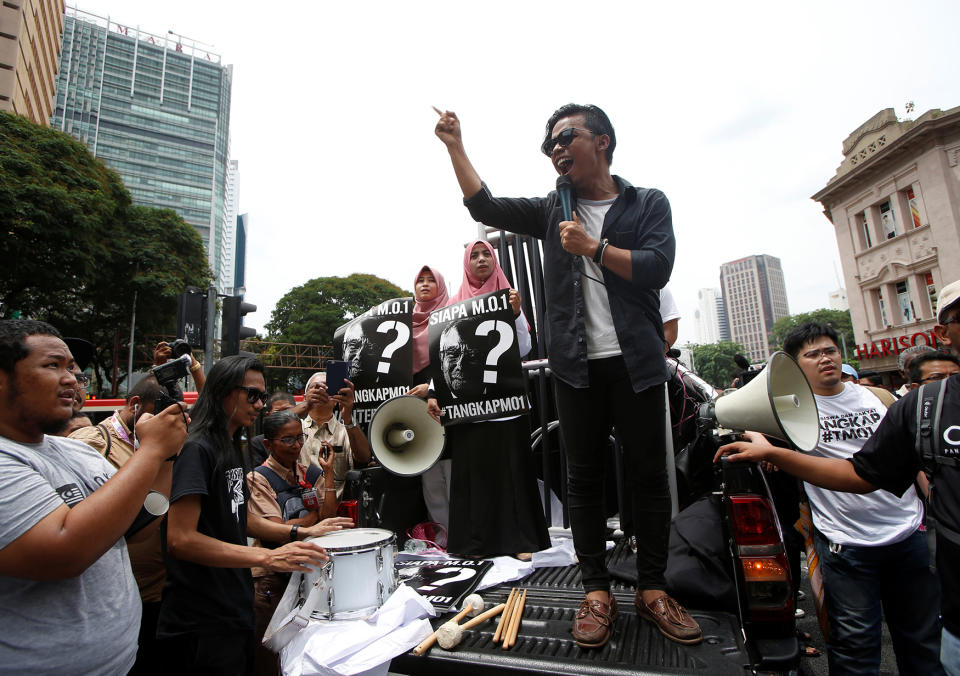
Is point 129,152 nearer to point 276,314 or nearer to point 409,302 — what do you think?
point 276,314

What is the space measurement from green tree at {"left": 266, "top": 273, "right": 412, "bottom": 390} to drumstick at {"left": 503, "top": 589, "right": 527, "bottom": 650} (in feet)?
117

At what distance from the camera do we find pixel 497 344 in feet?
11.4

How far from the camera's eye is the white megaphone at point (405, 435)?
11.3ft

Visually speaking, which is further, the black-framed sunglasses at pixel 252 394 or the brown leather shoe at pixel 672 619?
the black-framed sunglasses at pixel 252 394

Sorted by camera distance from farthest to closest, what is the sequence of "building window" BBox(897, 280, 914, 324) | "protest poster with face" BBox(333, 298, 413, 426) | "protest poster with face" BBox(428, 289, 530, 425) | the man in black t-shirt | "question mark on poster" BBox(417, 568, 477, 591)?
"building window" BBox(897, 280, 914, 324), "protest poster with face" BBox(333, 298, 413, 426), "protest poster with face" BBox(428, 289, 530, 425), "question mark on poster" BBox(417, 568, 477, 591), the man in black t-shirt

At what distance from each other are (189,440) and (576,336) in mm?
1744

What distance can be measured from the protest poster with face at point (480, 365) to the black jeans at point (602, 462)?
3.89 feet

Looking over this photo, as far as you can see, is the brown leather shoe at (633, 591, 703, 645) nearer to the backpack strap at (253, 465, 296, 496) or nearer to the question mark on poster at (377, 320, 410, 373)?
the backpack strap at (253, 465, 296, 496)

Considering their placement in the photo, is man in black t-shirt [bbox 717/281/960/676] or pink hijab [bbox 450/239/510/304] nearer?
man in black t-shirt [bbox 717/281/960/676]

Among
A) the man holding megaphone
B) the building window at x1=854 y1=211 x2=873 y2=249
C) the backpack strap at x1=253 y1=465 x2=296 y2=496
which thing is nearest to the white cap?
the man holding megaphone

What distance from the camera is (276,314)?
39.4 metres

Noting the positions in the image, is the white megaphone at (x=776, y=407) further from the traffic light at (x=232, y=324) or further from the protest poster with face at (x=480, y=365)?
the traffic light at (x=232, y=324)

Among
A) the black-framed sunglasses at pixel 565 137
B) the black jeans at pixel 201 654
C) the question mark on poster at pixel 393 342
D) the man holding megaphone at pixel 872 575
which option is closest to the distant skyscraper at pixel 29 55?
the question mark on poster at pixel 393 342

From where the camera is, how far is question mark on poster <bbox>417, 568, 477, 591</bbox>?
2477 millimetres
